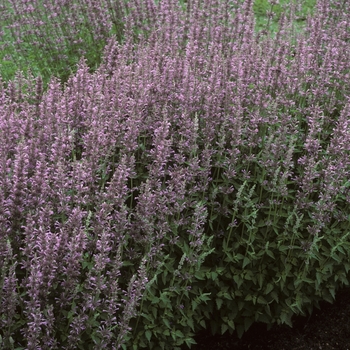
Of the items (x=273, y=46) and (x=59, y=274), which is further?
(x=273, y=46)

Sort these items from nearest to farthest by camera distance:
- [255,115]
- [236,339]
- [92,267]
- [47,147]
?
[92,267] < [47,147] < [255,115] < [236,339]

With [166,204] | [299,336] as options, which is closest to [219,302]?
[166,204]

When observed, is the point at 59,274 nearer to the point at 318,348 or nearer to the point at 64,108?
the point at 64,108

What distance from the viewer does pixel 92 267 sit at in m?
3.53

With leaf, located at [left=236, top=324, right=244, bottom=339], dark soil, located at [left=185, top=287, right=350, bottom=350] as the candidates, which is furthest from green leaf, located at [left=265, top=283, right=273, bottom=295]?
dark soil, located at [left=185, top=287, right=350, bottom=350]

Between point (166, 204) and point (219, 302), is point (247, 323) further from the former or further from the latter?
point (166, 204)

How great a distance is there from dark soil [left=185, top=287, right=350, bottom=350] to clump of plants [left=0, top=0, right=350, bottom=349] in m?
0.20

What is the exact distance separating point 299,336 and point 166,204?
2.11m

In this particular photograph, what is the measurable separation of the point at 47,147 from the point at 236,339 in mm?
2670

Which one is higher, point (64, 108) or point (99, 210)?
point (64, 108)

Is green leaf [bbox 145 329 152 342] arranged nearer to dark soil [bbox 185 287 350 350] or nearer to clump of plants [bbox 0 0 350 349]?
clump of plants [bbox 0 0 350 349]

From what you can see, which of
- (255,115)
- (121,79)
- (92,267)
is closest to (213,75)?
(255,115)

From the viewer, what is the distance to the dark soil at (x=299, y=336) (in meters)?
5.04

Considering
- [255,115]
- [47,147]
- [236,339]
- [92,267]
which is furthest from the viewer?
[236,339]
